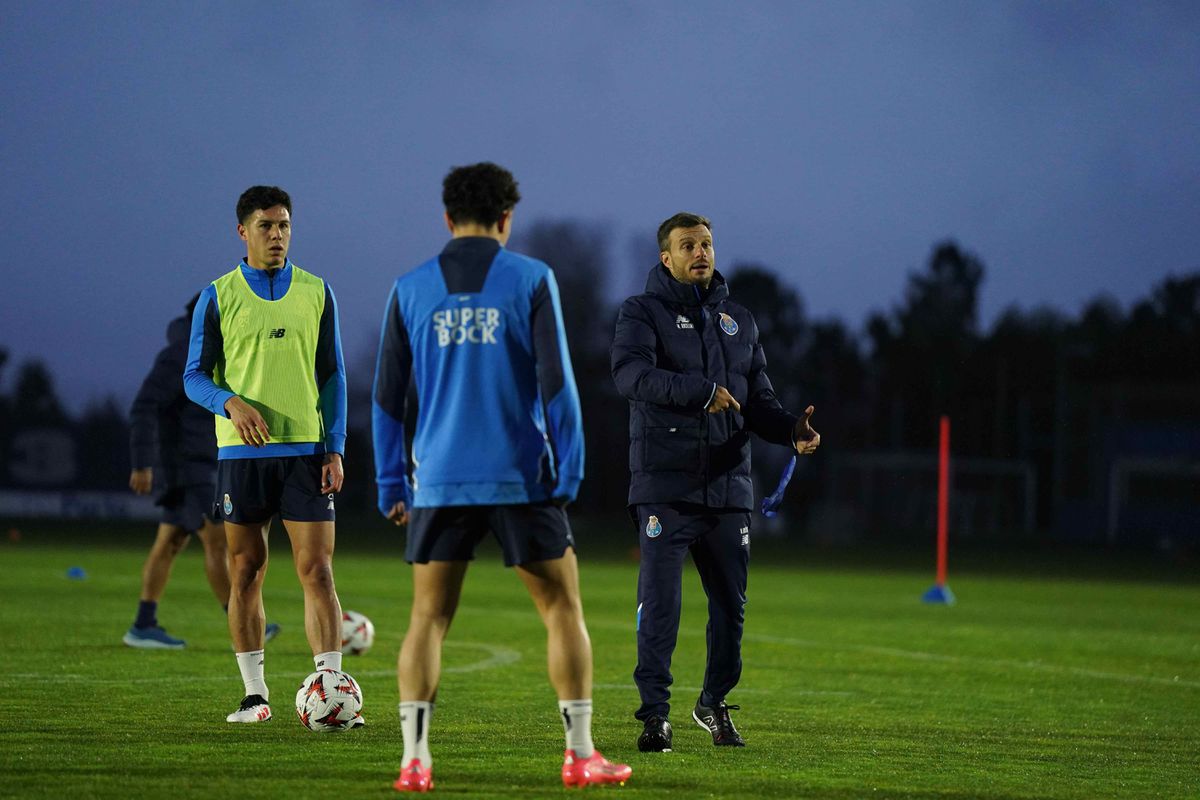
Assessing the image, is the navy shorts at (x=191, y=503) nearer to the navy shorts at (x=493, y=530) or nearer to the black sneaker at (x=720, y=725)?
the black sneaker at (x=720, y=725)

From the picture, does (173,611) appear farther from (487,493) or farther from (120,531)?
(120,531)

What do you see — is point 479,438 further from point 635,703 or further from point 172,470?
point 172,470

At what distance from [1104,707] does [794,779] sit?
13.4ft

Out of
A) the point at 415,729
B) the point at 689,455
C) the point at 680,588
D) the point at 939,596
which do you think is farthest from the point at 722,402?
the point at 939,596

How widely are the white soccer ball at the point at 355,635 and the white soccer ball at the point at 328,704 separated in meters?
4.09

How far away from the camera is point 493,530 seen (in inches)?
225

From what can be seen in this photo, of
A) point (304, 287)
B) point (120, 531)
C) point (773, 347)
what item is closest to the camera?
point (304, 287)

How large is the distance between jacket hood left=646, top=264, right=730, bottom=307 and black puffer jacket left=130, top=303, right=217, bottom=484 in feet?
15.6

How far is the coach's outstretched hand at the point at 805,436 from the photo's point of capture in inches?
279

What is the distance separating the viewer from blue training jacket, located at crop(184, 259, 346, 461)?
762cm

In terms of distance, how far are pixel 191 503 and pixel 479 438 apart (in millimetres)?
6421

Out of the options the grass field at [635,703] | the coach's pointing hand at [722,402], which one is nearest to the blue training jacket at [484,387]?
the grass field at [635,703]

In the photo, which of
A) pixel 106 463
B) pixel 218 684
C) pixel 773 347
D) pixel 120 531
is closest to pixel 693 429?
pixel 218 684

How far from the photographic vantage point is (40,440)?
63125 mm
